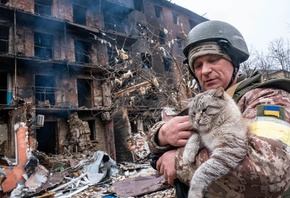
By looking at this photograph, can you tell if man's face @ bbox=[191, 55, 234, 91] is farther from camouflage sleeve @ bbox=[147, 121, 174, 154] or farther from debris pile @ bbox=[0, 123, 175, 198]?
debris pile @ bbox=[0, 123, 175, 198]

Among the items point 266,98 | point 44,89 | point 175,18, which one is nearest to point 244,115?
point 266,98

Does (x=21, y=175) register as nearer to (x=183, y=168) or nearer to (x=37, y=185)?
(x=37, y=185)

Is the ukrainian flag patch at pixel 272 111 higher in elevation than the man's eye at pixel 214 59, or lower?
lower

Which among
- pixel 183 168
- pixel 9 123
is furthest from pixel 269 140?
pixel 9 123

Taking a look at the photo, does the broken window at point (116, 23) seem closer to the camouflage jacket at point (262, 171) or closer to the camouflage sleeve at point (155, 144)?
the camouflage sleeve at point (155, 144)

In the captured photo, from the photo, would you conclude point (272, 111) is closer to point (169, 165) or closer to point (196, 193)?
point (196, 193)

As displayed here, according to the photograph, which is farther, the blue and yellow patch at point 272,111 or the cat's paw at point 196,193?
the cat's paw at point 196,193

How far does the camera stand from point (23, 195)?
990 centimetres

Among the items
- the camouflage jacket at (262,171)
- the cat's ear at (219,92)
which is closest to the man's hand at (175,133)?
the cat's ear at (219,92)

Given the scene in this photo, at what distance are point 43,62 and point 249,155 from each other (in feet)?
61.6

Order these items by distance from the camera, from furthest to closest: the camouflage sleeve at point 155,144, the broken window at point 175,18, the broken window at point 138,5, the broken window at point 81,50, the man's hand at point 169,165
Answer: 1. the broken window at point 175,18
2. the broken window at point 138,5
3. the broken window at point 81,50
4. the camouflage sleeve at point 155,144
5. the man's hand at point 169,165

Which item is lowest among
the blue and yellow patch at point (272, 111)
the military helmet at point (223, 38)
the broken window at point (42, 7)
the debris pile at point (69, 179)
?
the debris pile at point (69, 179)

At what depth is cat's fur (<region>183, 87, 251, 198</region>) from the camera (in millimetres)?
1304

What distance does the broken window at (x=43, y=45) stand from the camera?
19.6 meters
